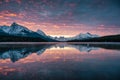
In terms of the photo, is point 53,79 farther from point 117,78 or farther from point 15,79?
point 117,78

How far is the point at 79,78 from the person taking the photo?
18094 millimetres

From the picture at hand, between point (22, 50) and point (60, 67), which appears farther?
point (22, 50)

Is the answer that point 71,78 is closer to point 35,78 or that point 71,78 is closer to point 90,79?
point 90,79

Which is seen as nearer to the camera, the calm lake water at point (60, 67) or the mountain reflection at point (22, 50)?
the calm lake water at point (60, 67)

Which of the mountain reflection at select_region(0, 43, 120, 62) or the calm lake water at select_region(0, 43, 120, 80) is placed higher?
the mountain reflection at select_region(0, 43, 120, 62)

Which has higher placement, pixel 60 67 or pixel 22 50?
pixel 22 50

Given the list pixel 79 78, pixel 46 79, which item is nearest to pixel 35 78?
pixel 46 79

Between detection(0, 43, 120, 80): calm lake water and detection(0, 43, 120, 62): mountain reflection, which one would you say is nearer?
detection(0, 43, 120, 80): calm lake water

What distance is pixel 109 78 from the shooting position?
699 inches

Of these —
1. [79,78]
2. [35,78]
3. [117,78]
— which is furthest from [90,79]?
[35,78]

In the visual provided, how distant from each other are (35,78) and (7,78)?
114 inches

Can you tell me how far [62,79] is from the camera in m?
17.6

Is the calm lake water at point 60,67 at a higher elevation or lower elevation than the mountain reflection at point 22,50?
lower

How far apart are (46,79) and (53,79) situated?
0.70 m
